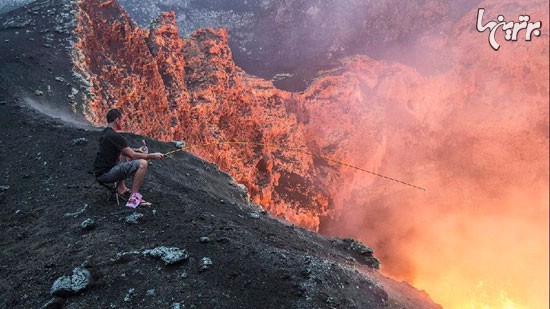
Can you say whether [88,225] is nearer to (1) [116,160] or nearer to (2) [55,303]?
(1) [116,160]

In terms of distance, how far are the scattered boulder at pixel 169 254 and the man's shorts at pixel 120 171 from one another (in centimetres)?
168

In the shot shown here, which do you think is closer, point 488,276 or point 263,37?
point 488,276

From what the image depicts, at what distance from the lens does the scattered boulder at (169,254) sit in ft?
17.4

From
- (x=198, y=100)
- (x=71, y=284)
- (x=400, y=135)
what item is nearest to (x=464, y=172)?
(x=400, y=135)

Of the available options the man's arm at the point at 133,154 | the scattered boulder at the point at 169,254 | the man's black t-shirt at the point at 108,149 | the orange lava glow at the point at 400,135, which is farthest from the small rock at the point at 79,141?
the orange lava glow at the point at 400,135

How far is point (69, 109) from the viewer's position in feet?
44.2

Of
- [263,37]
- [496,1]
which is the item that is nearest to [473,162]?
[496,1]

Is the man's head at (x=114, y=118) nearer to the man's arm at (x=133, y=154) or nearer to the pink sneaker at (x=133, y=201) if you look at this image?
the man's arm at (x=133, y=154)

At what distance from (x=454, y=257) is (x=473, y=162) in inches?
450

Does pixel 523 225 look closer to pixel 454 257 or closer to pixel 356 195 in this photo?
pixel 454 257

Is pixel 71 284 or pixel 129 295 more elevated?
pixel 129 295

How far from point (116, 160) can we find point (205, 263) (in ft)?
8.62

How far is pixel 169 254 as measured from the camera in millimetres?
5387

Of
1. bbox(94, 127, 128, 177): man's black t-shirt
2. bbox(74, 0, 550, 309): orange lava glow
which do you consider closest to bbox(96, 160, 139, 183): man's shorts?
bbox(94, 127, 128, 177): man's black t-shirt
